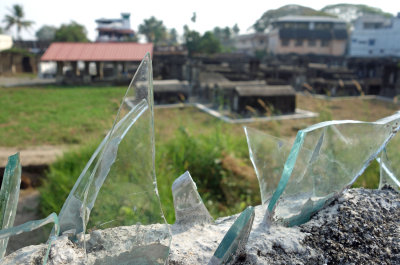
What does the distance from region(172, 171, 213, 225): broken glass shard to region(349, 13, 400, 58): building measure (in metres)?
27.6

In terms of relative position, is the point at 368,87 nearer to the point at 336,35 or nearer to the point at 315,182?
the point at 315,182

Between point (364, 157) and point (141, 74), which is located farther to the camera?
point (364, 157)

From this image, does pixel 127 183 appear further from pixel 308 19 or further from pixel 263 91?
pixel 308 19

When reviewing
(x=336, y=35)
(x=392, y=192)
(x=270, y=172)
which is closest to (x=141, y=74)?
(x=270, y=172)

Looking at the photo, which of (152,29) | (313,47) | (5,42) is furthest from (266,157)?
(152,29)

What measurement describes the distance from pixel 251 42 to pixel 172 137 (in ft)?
128

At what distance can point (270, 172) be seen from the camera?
1094mm

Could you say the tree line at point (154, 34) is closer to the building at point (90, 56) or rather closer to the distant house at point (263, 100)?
the building at point (90, 56)

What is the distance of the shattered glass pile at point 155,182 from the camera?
82 centimetres

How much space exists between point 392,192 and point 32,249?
1097 mm

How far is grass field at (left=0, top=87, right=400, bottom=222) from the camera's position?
3.41 meters

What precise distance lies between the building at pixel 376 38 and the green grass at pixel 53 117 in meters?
22.3

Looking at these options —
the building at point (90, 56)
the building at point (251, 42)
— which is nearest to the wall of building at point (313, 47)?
the building at point (251, 42)

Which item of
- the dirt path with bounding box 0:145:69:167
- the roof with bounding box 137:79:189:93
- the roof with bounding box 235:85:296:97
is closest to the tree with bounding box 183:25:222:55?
the roof with bounding box 137:79:189:93
